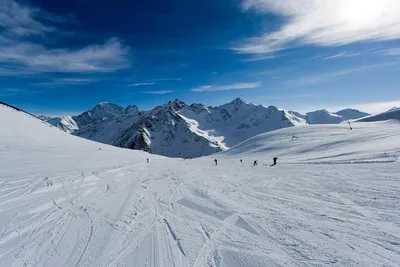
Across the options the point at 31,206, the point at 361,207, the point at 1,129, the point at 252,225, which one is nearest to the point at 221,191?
the point at 252,225

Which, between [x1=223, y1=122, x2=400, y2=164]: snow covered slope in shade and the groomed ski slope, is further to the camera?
[x1=223, y1=122, x2=400, y2=164]: snow covered slope in shade

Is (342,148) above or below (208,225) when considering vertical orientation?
above

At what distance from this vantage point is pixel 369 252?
168 inches

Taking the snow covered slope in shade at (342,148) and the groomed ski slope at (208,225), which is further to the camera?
the snow covered slope in shade at (342,148)

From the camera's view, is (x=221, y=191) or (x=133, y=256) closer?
(x=133, y=256)

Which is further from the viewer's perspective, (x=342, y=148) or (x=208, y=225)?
(x=342, y=148)

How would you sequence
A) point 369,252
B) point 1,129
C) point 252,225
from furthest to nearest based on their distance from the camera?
point 1,129 < point 252,225 < point 369,252

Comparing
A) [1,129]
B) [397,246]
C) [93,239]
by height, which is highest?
[1,129]

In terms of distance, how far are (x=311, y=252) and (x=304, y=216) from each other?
197 cm

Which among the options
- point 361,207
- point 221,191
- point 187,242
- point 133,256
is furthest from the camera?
point 221,191

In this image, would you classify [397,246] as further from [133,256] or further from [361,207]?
[133,256]

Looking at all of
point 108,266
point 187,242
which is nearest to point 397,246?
point 187,242

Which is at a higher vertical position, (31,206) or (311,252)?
(31,206)

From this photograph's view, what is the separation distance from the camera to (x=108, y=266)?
430 cm
